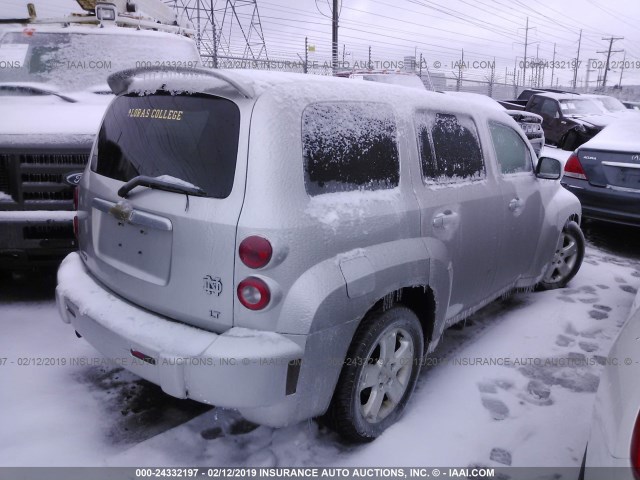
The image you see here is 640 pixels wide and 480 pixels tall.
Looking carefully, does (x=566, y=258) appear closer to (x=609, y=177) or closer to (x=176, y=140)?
(x=609, y=177)

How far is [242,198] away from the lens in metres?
2.01

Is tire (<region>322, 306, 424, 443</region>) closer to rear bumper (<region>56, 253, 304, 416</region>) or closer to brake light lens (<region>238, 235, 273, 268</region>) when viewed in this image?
rear bumper (<region>56, 253, 304, 416</region>)

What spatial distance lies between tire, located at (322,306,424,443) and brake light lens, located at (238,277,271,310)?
56 centimetres

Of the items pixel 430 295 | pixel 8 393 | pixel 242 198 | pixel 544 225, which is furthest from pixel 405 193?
pixel 8 393

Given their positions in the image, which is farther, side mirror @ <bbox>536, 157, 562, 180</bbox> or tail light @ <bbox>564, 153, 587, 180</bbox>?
tail light @ <bbox>564, 153, 587, 180</bbox>

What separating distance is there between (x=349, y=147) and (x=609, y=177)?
470 centimetres

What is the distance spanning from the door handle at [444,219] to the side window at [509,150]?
91 centimetres

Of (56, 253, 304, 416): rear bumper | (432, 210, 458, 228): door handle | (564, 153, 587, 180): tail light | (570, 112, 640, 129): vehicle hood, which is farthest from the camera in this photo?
(570, 112, 640, 129): vehicle hood

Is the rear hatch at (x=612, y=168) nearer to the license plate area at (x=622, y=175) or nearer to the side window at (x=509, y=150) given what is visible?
the license plate area at (x=622, y=175)

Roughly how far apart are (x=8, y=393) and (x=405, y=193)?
253 cm

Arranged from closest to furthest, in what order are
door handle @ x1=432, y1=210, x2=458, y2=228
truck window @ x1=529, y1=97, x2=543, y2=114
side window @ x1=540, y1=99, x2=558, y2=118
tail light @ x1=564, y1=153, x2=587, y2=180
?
door handle @ x1=432, y1=210, x2=458, y2=228 → tail light @ x1=564, y1=153, x2=587, y2=180 → side window @ x1=540, y1=99, x2=558, y2=118 → truck window @ x1=529, y1=97, x2=543, y2=114

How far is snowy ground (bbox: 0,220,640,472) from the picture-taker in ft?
8.14

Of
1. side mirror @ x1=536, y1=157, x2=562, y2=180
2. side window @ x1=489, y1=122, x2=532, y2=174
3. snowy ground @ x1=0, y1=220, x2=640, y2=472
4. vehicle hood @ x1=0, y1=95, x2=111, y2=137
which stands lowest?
snowy ground @ x1=0, y1=220, x2=640, y2=472

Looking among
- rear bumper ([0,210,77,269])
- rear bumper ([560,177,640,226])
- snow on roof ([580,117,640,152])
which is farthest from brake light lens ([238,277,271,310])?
snow on roof ([580,117,640,152])
